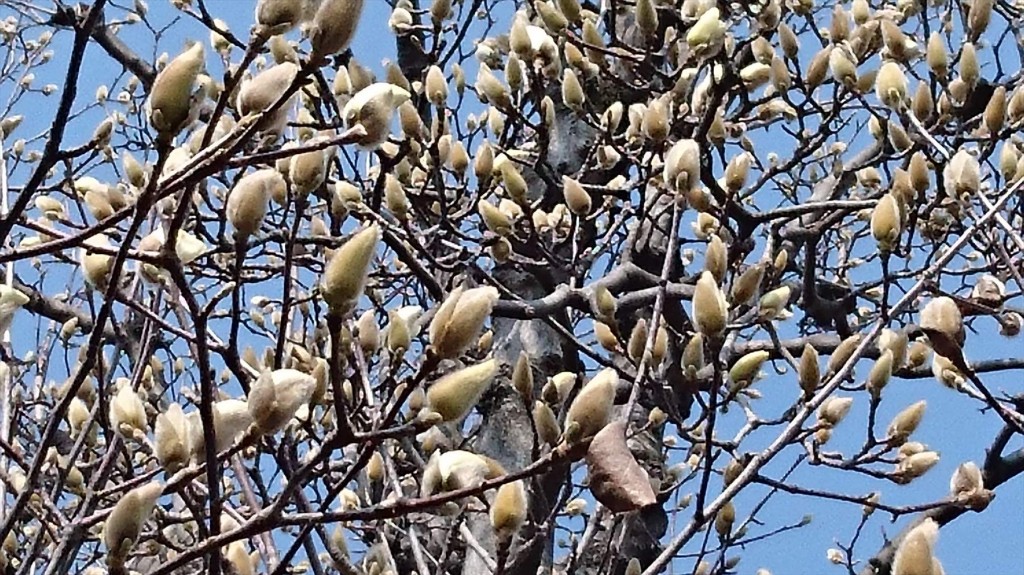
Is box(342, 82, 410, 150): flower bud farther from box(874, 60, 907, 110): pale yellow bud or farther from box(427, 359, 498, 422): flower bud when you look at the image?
box(874, 60, 907, 110): pale yellow bud

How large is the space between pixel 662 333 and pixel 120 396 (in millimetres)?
676

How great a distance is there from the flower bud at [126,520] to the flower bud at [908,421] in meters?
0.91

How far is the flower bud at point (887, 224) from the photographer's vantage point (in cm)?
125

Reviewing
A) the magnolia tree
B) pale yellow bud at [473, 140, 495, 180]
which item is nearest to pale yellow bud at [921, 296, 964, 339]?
the magnolia tree

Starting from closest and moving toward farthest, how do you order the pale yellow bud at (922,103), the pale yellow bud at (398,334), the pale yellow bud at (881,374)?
the pale yellow bud at (398,334) < the pale yellow bud at (881,374) < the pale yellow bud at (922,103)

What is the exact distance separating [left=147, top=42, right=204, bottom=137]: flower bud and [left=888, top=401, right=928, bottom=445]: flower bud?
3.11 feet

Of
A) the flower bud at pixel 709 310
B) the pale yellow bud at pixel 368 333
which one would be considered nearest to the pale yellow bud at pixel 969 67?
the flower bud at pixel 709 310

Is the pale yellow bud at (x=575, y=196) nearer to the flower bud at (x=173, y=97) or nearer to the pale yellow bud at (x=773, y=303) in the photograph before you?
the pale yellow bud at (x=773, y=303)

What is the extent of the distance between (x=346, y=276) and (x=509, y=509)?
23cm

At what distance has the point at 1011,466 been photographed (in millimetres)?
1908

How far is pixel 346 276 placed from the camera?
74 centimetres

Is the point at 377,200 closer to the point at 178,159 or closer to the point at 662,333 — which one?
the point at 662,333

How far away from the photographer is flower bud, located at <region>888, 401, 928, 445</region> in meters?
1.35

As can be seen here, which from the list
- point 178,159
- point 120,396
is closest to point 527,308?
point 178,159
